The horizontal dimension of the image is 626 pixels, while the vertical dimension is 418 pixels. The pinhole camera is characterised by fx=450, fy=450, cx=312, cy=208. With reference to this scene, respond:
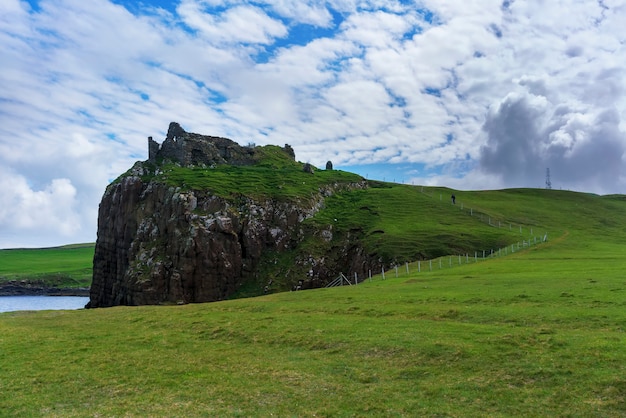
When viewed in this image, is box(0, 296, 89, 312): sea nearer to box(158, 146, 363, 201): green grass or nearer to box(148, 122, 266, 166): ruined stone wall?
box(148, 122, 266, 166): ruined stone wall

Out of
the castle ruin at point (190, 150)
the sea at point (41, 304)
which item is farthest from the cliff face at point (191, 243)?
the sea at point (41, 304)

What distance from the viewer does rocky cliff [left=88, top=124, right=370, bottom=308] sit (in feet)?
296

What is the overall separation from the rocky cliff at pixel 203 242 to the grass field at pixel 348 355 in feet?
141

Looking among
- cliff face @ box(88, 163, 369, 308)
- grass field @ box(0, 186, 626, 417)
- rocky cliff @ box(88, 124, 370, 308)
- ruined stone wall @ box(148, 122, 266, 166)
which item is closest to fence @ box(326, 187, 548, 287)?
rocky cliff @ box(88, 124, 370, 308)

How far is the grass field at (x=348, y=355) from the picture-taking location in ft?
64.7

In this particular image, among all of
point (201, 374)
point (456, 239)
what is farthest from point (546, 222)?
point (201, 374)

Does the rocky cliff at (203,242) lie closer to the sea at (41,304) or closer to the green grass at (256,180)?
the green grass at (256,180)

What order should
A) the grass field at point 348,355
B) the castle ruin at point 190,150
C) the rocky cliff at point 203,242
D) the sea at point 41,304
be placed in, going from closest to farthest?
the grass field at point 348,355 < the rocky cliff at point 203,242 < the castle ruin at point 190,150 < the sea at point 41,304

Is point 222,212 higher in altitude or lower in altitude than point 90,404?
higher

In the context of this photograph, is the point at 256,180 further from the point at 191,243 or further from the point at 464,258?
the point at 464,258

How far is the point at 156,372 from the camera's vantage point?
1008 inches

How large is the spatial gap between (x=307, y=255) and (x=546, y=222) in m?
65.5

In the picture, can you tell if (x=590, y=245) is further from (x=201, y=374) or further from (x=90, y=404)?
(x=90, y=404)

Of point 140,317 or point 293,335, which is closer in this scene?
point 293,335
